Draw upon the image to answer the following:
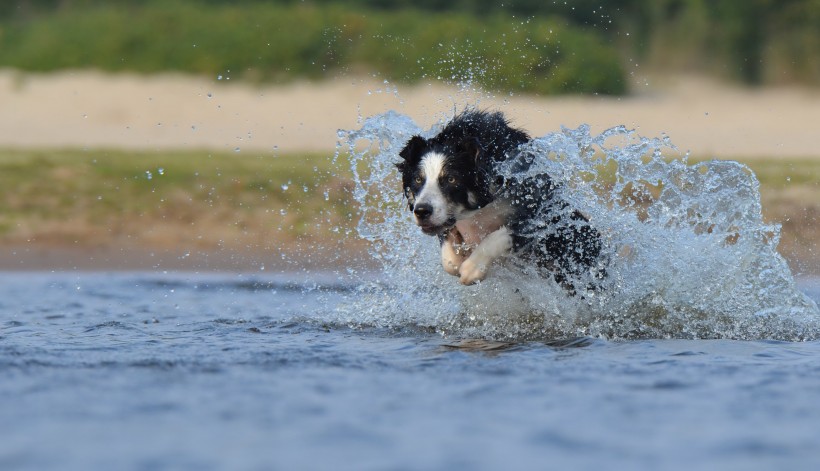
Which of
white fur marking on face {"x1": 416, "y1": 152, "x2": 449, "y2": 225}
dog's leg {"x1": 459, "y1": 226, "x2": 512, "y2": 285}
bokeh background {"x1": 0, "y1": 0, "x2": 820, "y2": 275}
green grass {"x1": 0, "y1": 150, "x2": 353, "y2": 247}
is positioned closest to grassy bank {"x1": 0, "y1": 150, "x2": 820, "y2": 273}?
green grass {"x1": 0, "y1": 150, "x2": 353, "y2": 247}

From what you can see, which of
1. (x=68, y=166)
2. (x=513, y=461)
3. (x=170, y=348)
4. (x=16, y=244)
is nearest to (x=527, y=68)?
(x=68, y=166)

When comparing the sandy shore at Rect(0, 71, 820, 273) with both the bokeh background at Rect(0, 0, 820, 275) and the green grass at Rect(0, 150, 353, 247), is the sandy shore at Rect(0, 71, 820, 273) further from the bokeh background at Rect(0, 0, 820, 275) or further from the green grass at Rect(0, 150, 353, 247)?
the green grass at Rect(0, 150, 353, 247)

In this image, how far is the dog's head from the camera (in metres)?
6.49

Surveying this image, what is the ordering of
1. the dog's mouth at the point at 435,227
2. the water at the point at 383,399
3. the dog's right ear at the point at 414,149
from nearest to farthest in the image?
the water at the point at 383,399 < the dog's mouth at the point at 435,227 < the dog's right ear at the point at 414,149

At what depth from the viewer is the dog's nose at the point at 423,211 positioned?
Answer: 6289 millimetres

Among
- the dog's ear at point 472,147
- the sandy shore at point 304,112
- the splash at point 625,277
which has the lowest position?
the splash at point 625,277

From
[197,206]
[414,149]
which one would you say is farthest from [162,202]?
[414,149]

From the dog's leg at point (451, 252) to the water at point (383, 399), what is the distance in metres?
0.40

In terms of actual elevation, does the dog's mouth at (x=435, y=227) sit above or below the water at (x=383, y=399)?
above

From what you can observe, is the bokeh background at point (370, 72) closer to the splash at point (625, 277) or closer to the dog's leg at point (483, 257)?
the splash at point (625, 277)

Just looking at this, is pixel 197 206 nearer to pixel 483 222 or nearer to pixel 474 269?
pixel 483 222

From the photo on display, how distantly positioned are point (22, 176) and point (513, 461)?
33.3ft

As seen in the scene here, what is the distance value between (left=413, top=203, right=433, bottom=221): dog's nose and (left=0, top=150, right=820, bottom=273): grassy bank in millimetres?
5209

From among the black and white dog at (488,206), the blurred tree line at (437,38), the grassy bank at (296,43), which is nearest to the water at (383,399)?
the black and white dog at (488,206)
